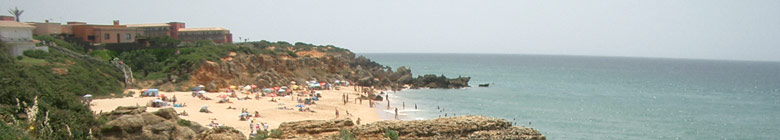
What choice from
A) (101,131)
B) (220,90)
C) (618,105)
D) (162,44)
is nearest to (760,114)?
(618,105)

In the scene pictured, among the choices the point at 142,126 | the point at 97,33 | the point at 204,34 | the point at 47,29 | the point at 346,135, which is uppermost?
the point at 204,34

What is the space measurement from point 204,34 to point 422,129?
5797 cm

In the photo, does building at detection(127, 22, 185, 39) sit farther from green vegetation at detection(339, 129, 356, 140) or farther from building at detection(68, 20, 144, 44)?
green vegetation at detection(339, 129, 356, 140)

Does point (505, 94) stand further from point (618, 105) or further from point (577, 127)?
point (577, 127)

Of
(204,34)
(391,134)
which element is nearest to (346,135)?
(391,134)

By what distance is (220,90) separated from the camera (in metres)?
37.9

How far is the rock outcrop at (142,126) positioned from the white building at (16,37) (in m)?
22.0

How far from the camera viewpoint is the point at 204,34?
63.6 meters

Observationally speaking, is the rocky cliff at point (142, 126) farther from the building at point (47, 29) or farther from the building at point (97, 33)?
the building at point (47, 29)

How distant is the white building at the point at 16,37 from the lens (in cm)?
3219

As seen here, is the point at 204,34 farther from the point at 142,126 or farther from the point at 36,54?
the point at 142,126

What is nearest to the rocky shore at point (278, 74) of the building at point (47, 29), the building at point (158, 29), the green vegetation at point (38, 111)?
the green vegetation at point (38, 111)

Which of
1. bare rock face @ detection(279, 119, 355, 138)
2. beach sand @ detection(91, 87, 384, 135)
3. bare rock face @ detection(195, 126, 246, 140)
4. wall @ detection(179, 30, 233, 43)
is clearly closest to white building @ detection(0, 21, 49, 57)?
beach sand @ detection(91, 87, 384, 135)

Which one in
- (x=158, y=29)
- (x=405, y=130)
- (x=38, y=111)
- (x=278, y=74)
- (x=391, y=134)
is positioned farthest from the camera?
(x=158, y=29)
